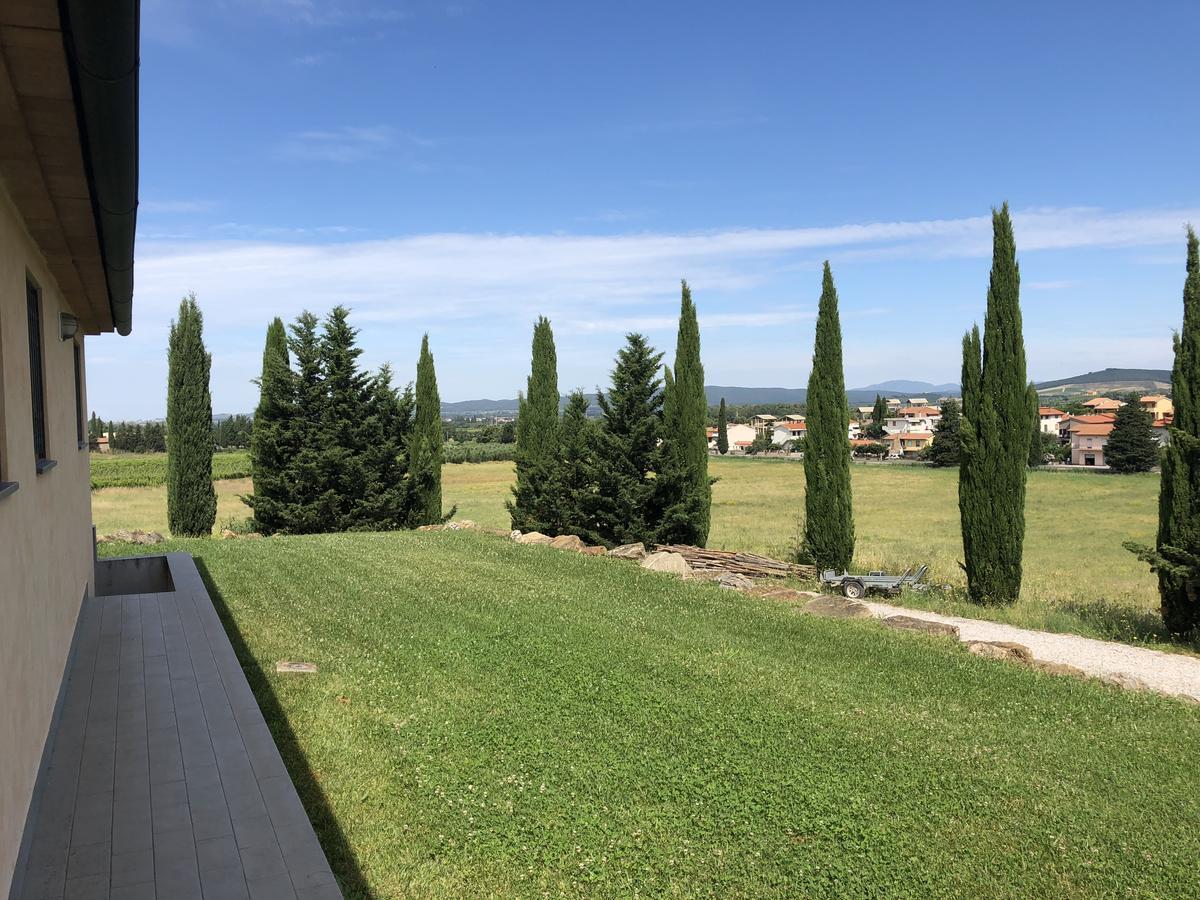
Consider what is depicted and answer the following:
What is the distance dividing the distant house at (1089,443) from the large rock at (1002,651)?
63289 millimetres

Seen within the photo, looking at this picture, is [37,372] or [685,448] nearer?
[37,372]

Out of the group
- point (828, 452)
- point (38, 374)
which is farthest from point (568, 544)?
point (38, 374)

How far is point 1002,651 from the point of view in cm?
863

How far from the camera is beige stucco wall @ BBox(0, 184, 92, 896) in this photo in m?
3.17

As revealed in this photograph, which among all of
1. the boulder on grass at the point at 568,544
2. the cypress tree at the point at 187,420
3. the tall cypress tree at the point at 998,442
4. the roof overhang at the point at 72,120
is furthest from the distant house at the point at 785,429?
the roof overhang at the point at 72,120

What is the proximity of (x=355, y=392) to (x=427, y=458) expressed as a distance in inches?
107

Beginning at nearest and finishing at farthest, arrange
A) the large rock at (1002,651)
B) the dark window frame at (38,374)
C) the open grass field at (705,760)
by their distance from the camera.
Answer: the open grass field at (705,760) → the dark window frame at (38,374) → the large rock at (1002,651)

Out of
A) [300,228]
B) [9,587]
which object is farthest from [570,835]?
[300,228]

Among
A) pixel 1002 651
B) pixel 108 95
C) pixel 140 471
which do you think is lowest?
pixel 1002 651

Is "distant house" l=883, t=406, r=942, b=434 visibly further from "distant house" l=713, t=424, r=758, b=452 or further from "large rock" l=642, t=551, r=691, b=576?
"large rock" l=642, t=551, r=691, b=576

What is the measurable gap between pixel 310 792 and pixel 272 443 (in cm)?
1803

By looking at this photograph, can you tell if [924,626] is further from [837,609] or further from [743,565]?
[743,565]

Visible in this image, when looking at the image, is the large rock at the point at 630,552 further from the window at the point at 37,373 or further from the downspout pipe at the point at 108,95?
the downspout pipe at the point at 108,95

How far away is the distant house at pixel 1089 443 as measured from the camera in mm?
62969
